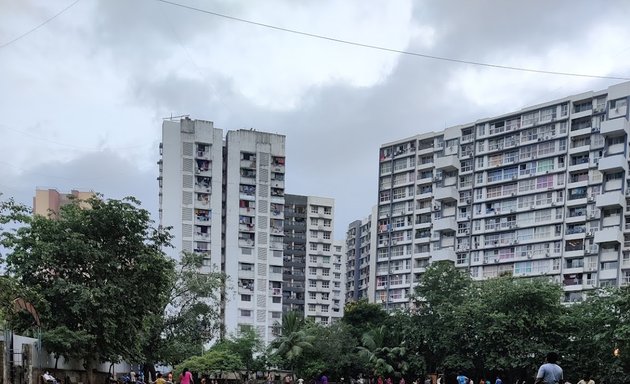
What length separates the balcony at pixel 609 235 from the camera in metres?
58.0

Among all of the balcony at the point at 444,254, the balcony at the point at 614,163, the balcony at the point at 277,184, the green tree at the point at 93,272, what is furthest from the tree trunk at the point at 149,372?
the balcony at the point at 614,163

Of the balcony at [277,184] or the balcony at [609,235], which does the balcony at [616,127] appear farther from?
the balcony at [277,184]

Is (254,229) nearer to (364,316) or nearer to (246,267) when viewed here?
(246,267)

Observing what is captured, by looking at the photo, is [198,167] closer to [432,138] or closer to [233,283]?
[233,283]

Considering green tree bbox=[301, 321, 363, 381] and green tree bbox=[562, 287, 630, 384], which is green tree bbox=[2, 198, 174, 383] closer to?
green tree bbox=[562, 287, 630, 384]

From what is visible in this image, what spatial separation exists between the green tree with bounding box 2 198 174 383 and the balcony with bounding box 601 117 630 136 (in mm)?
43448

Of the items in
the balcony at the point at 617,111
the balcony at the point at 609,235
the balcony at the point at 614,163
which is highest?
the balcony at the point at 617,111

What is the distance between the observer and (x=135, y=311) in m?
28.0

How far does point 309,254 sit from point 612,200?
1690 inches

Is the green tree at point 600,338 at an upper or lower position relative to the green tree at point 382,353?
upper

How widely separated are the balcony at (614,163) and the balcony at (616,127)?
2.08 metres

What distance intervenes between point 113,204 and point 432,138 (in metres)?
53.7

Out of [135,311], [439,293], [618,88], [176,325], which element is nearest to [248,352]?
[176,325]

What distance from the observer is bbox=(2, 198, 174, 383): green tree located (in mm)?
25969
